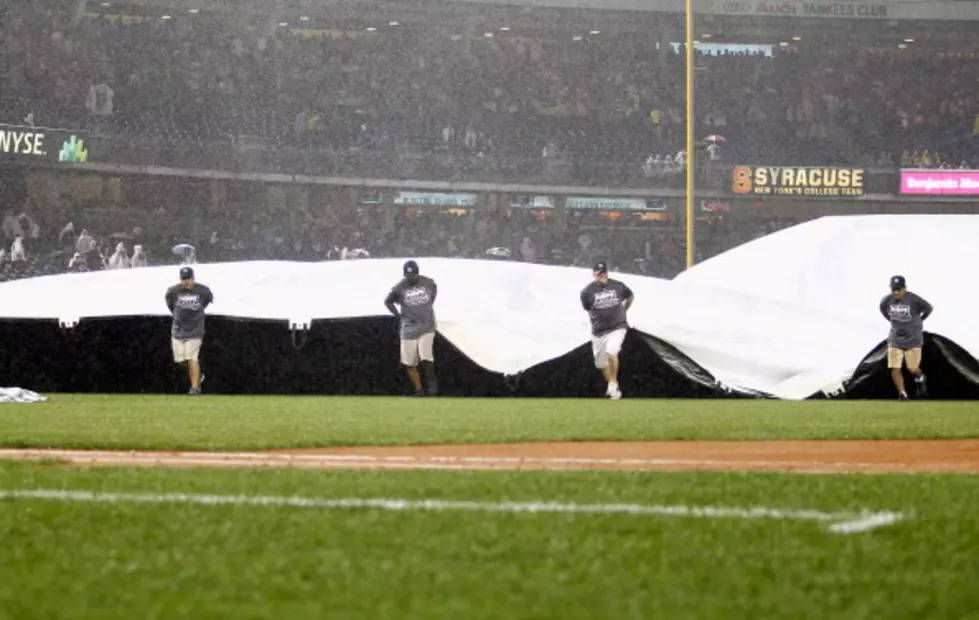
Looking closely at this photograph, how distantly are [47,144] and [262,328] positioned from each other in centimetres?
1871

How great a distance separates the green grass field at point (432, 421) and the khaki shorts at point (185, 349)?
3.07 ft

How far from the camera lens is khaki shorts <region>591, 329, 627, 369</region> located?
14977mm

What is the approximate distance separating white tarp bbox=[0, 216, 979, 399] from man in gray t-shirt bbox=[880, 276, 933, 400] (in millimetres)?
369

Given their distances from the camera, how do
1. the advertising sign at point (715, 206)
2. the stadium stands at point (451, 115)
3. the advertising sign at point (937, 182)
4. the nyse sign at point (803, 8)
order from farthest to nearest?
1. the nyse sign at point (803, 8)
2. the advertising sign at point (715, 206)
3. the advertising sign at point (937, 182)
4. the stadium stands at point (451, 115)

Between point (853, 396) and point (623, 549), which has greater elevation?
point (623, 549)

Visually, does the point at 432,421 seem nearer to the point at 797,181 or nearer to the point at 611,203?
the point at 797,181

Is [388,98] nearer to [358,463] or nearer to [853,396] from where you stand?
[853,396]

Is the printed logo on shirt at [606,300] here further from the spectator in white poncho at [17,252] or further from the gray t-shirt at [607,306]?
the spectator in white poncho at [17,252]

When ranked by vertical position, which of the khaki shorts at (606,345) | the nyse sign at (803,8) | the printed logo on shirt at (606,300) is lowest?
the khaki shorts at (606,345)

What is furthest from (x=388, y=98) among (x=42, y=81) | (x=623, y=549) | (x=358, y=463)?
(x=623, y=549)

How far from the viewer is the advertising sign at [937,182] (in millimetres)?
40875

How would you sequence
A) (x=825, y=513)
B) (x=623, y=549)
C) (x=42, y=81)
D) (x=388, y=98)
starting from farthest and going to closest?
(x=388, y=98)
(x=42, y=81)
(x=825, y=513)
(x=623, y=549)

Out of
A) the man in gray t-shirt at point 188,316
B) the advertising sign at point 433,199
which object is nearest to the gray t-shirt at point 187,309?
the man in gray t-shirt at point 188,316

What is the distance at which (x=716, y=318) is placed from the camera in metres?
15.5
